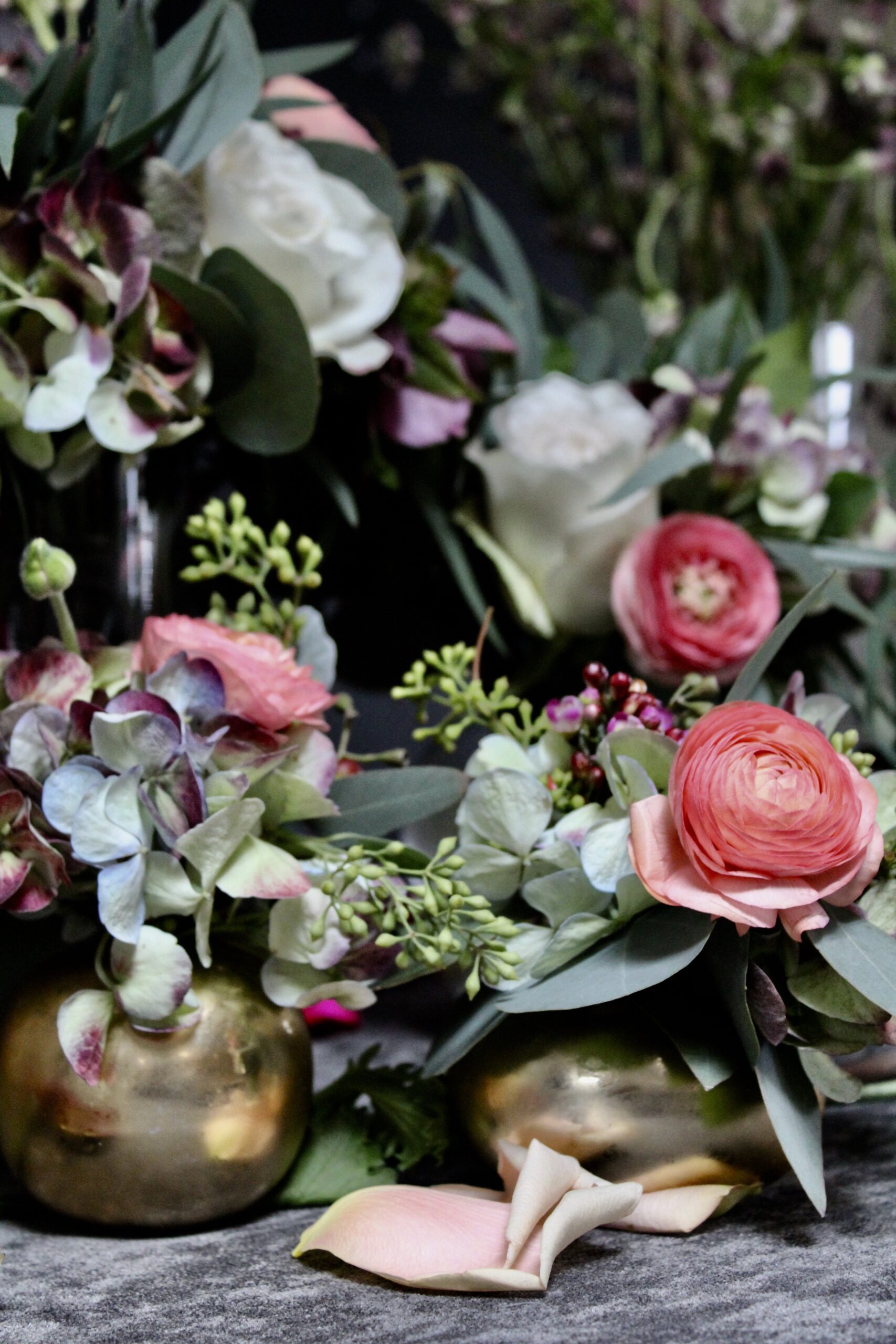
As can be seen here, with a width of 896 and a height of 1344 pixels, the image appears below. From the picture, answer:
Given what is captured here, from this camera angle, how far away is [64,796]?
0.36 meters

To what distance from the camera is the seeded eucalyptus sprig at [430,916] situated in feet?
→ 1.16

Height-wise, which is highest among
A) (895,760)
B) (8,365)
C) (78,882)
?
(8,365)

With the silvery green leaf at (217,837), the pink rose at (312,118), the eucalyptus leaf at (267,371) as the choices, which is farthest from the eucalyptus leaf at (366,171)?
the silvery green leaf at (217,837)

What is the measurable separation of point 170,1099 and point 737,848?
0.18 m

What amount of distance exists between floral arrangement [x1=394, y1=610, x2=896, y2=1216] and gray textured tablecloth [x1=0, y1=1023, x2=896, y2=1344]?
2 centimetres

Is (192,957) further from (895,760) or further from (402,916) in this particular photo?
(895,760)

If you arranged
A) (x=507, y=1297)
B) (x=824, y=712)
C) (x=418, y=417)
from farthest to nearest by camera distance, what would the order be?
(x=418, y=417)
(x=824, y=712)
(x=507, y=1297)

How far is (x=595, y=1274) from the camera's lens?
325mm

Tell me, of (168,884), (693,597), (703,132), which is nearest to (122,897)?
(168,884)

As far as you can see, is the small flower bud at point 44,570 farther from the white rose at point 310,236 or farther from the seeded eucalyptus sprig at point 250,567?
the white rose at point 310,236

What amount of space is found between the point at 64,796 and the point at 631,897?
0.17 metres

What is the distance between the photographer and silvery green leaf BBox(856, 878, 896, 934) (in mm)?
360

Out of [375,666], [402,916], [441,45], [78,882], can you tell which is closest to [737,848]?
[402,916]

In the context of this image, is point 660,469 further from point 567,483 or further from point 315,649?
point 315,649
